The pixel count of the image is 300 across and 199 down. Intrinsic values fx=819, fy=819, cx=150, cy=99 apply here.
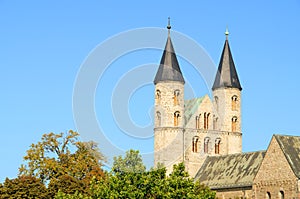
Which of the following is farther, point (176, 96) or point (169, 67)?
point (169, 67)

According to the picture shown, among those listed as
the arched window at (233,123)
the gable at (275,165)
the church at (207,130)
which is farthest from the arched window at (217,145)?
the gable at (275,165)

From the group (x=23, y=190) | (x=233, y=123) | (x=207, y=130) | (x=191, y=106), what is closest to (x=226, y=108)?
(x=233, y=123)

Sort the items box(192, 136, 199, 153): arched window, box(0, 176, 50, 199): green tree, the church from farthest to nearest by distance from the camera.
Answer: box(192, 136, 199, 153): arched window, the church, box(0, 176, 50, 199): green tree

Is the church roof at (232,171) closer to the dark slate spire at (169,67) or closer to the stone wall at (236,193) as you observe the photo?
the stone wall at (236,193)

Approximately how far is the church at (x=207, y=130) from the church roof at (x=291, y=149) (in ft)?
29.9

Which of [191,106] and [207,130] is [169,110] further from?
[207,130]

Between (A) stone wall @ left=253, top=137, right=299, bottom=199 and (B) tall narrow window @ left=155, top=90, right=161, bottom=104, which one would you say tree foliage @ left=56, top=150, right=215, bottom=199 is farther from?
(B) tall narrow window @ left=155, top=90, right=161, bottom=104

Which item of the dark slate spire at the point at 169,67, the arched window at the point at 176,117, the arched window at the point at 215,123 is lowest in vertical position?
the arched window at the point at 176,117

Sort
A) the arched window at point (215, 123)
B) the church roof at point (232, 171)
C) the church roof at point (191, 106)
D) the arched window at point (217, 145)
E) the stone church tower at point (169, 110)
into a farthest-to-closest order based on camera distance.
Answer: the arched window at point (215, 123) → the church roof at point (191, 106) → the arched window at point (217, 145) → the stone church tower at point (169, 110) → the church roof at point (232, 171)

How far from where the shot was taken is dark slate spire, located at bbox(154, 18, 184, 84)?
4360 inches

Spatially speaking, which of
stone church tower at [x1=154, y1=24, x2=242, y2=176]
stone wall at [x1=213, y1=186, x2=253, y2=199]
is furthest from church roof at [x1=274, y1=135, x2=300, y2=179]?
stone church tower at [x1=154, y1=24, x2=242, y2=176]

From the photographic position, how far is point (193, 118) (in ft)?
373

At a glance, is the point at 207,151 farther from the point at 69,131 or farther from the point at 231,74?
the point at 69,131

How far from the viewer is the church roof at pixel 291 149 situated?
260 ft
